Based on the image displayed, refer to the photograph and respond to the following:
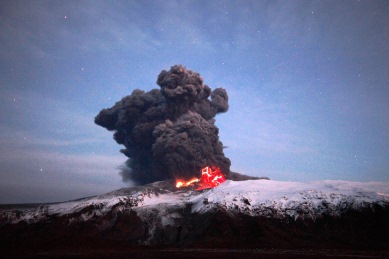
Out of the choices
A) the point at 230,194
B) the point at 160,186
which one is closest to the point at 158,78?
the point at 160,186

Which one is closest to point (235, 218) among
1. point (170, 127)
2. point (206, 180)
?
point (206, 180)

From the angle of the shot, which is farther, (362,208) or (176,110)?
(176,110)

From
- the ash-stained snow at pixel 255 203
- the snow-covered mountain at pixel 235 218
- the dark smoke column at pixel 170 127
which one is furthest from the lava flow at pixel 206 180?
the snow-covered mountain at pixel 235 218

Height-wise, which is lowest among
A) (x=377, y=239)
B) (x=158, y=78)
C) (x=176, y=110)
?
(x=377, y=239)

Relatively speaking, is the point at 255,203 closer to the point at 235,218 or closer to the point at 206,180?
the point at 235,218

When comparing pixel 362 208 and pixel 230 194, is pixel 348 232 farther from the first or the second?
pixel 230 194

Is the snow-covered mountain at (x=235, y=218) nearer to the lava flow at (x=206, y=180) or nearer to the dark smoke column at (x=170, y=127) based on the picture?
the lava flow at (x=206, y=180)

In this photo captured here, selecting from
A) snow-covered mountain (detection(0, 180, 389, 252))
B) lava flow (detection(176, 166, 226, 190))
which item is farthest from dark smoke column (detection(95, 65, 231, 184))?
snow-covered mountain (detection(0, 180, 389, 252))
